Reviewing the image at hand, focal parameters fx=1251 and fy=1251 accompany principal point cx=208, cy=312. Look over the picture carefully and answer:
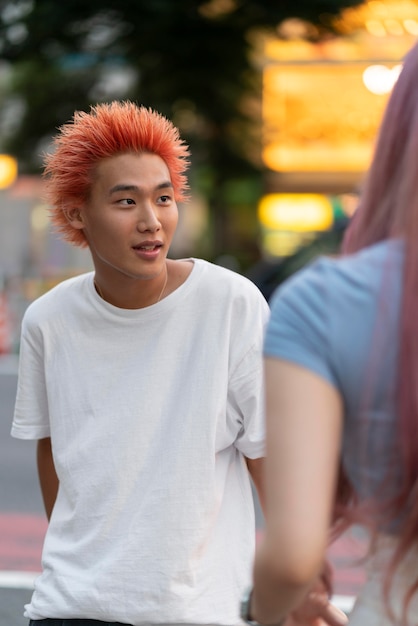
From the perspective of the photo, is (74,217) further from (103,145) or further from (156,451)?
(156,451)

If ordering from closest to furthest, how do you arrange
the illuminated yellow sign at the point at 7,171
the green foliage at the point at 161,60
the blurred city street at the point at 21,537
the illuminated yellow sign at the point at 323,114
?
1. the blurred city street at the point at 21,537
2. the green foliage at the point at 161,60
3. the illuminated yellow sign at the point at 323,114
4. the illuminated yellow sign at the point at 7,171

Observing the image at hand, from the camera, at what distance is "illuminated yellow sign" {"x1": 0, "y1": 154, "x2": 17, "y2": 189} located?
78.7 ft

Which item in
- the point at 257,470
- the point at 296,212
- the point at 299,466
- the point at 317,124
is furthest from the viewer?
the point at 296,212

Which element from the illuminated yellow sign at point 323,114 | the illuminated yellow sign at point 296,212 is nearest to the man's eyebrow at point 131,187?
the illuminated yellow sign at point 323,114

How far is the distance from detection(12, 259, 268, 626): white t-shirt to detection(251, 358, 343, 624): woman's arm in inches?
34.1

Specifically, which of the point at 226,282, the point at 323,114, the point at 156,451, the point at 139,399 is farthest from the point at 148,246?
the point at 323,114

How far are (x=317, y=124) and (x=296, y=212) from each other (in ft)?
5.95

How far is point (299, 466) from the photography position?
1.40 m

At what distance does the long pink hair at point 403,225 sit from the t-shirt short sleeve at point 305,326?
0.29 feet

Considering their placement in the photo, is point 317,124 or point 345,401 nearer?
point 345,401

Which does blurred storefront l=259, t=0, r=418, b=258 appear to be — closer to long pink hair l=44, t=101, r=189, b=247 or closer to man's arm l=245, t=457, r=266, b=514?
long pink hair l=44, t=101, r=189, b=247

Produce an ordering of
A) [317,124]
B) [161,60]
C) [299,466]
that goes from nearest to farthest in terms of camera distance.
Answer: [299,466]
[161,60]
[317,124]

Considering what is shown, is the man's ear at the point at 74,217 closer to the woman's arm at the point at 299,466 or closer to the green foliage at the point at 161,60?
the woman's arm at the point at 299,466

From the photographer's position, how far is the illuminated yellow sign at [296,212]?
2455 cm
